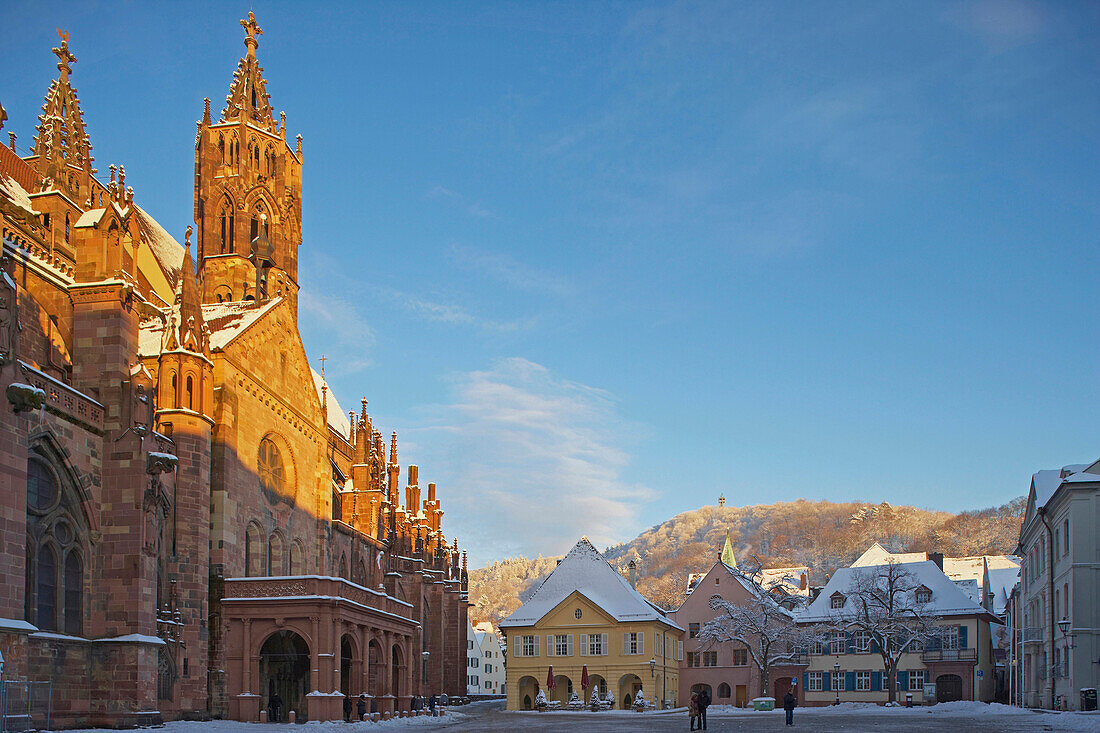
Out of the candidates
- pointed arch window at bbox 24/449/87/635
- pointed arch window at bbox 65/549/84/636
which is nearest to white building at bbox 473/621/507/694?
pointed arch window at bbox 65/549/84/636

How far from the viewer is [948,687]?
72.9 m

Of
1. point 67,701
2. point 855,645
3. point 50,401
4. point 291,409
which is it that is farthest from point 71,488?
point 855,645

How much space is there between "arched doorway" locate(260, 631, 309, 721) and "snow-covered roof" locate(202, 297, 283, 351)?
12.0 m

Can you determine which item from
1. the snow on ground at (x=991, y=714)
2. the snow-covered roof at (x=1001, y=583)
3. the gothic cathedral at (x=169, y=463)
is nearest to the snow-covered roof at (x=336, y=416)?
the gothic cathedral at (x=169, y=463)

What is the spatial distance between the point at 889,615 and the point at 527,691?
82.1ft

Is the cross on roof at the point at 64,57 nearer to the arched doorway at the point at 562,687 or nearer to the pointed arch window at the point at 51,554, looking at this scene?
the pointed arch window at the point at 51,554

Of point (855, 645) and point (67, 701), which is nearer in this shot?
point (67, 701)

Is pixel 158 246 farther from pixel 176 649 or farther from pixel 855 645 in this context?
pixel 855 645

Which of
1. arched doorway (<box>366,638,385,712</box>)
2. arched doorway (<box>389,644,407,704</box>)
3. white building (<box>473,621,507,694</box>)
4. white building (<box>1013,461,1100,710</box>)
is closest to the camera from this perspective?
white building (<box>1013,461,1100,710</box>)

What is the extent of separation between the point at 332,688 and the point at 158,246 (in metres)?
25.3

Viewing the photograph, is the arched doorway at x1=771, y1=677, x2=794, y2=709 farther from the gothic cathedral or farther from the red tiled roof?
the red tiled roof

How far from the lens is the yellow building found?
69938 mm

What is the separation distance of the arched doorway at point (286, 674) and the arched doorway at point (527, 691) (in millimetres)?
27953

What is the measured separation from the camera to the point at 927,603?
246 feet
